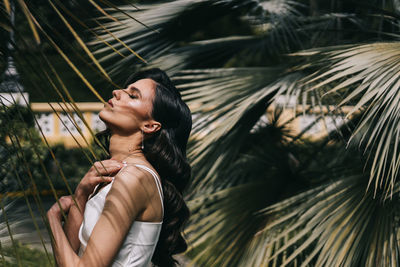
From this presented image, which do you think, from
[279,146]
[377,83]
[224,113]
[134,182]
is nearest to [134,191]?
[134,182]

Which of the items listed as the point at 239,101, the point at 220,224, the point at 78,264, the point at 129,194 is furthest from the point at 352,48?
the point at 78,264

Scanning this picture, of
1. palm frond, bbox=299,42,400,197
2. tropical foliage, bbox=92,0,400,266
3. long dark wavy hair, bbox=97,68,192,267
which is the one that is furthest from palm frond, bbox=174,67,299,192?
long dark wavy hair, bbox=97,68,192,267

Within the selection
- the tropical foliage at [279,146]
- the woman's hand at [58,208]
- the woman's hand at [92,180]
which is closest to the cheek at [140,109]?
the woman's hand at [92,180]

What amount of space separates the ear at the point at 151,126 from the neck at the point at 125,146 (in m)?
0.02

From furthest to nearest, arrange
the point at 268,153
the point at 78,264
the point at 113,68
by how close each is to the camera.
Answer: the point at 268,153 < the point at 113,68 < the point at 78,264

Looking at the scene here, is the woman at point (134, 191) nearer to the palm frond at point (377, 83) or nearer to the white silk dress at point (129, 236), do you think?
the white silk dress at point (129, 236)

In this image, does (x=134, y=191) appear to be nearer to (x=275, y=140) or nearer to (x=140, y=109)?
(x=140, y=109)

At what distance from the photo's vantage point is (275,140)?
3545 mm

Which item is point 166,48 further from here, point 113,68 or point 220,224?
point 220,224

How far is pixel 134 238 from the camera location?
128 cm

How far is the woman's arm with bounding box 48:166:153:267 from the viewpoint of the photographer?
1153 millimetres

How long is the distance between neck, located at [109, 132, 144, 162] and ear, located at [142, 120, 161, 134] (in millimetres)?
25

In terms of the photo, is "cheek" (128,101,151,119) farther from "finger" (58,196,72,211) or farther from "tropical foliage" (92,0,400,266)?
"tropical foliage" (92,0,400,266)

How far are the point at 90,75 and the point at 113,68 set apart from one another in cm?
34
